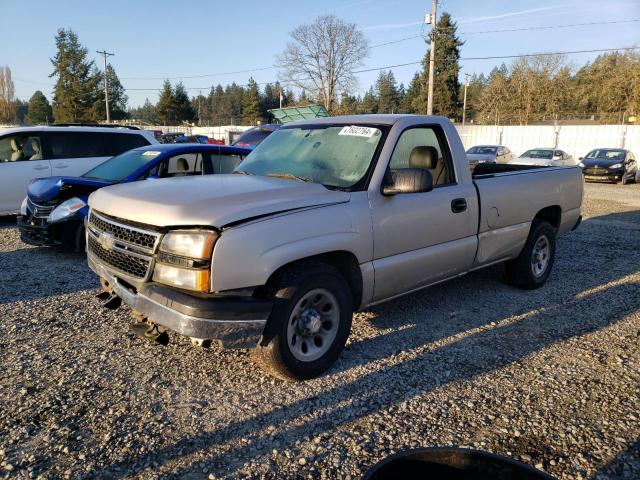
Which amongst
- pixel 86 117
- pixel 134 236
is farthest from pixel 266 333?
pixel 86 117

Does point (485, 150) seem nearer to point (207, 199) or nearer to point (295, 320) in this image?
point (295, 320)

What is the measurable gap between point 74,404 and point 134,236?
115cm

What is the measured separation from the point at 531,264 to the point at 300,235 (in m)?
3.65

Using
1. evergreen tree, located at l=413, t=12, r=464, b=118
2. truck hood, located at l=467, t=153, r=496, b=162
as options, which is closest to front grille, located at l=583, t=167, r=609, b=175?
truck hood, located at l=467, t=153, r=496, b=162

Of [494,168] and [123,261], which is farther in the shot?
[494,168]

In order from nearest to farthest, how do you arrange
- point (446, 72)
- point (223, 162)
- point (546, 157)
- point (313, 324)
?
point (313, 324)
point (223, 162)
point (546, 157)
point (446, 72)

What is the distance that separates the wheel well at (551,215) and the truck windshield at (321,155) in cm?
298

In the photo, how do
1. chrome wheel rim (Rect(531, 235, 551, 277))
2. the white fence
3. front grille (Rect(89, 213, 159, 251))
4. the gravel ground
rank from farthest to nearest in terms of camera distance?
the white fence < chrome wheel rim (Rect(531, 235, 551, 277)) < front grille (Rect(89, 213, 159, 251)) < the gravel ground

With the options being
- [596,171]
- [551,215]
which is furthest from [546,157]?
[551,215]

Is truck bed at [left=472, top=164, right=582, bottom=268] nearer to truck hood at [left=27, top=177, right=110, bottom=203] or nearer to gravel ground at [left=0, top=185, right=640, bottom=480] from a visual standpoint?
gravel ground at [left=0, top=185, right=640, bottom=480]

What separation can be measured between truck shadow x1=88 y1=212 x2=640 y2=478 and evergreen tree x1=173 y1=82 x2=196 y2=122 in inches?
3267

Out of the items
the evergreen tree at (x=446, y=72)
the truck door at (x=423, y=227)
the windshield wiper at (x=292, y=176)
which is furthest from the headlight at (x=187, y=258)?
the evergreen tree at (x=446, y=72)

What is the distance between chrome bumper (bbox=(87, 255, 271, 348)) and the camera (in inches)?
118

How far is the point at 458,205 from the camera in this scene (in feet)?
14.9
